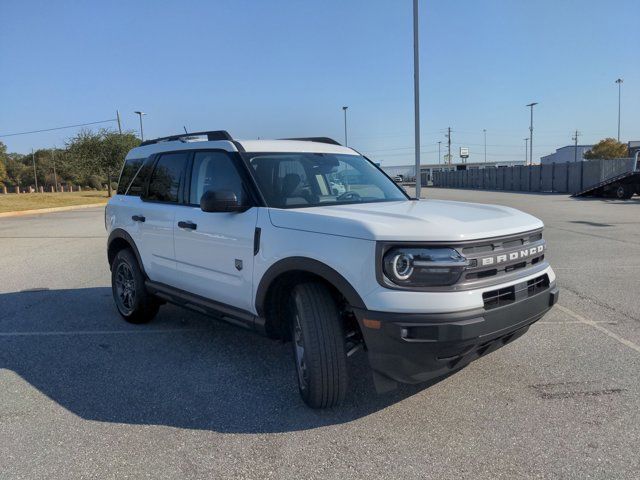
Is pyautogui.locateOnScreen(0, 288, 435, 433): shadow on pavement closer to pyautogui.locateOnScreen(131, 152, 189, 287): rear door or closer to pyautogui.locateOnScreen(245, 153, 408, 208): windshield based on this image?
pyautogui.locateOnScreen(131, 152, 189, 287): rear door

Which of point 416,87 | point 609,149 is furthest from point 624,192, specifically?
point 609,149

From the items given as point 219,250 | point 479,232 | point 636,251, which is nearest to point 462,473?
point 479,232

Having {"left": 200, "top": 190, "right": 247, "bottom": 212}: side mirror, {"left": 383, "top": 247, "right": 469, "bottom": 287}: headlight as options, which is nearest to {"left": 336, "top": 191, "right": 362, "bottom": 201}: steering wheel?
{"left": 200, "top": 190, "right": 247, "bottom": 212}: side mirror

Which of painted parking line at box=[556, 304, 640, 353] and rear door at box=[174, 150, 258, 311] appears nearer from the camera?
rear door at box=[174, 150, 258, 311]

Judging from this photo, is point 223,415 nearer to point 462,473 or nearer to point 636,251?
point 462,473

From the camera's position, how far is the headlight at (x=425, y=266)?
3059 mm

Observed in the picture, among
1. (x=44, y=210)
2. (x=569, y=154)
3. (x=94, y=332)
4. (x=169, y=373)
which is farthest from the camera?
(x=569, y=154)

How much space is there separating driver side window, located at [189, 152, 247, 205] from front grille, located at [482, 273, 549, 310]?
6.20 ft

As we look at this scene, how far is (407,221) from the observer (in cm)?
327

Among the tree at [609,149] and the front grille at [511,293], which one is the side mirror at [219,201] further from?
Answer: the tree at [609,149]

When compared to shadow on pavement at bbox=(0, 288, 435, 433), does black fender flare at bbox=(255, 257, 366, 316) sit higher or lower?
higher

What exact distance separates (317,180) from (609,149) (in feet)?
271

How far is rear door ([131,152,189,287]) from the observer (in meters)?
4.90

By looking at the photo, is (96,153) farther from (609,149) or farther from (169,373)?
(609,149)
